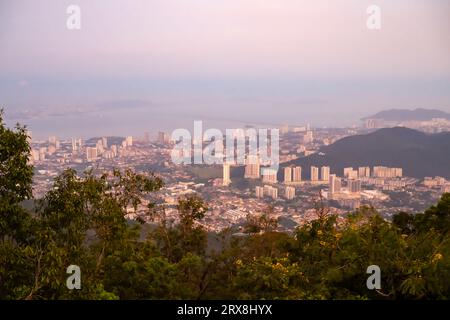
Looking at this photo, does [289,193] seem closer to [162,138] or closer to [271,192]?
[271,192]

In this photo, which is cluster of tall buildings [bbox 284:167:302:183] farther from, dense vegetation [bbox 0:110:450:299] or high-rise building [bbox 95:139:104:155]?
dense vegetation [bbox 0:110:450:299]

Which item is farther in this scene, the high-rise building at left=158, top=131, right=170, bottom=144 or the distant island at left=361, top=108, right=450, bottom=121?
the distant island at left=361, top=108, right=450, bottom=121

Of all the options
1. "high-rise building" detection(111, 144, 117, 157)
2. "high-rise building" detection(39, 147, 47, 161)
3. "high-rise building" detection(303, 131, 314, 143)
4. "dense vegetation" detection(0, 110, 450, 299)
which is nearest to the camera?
"dense vegetation" detection(0, 110, 450, 299)

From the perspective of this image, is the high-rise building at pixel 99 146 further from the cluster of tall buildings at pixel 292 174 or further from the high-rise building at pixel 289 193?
the cluster of tall buildings at pixel 292 174

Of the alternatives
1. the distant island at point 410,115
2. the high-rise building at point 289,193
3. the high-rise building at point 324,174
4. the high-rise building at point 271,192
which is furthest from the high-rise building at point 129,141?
the distant island at point 410,115

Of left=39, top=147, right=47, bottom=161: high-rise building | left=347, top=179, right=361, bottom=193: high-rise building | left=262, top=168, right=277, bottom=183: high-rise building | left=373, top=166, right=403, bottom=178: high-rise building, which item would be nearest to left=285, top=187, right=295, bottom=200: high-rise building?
left=262, top=168, right=277, bottom=183: high-rise building

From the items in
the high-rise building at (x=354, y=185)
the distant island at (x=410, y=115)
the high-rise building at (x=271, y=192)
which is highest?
the distant island at (x=410, y=115)

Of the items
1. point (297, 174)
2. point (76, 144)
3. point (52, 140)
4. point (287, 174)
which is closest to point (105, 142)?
point (76, 144)
